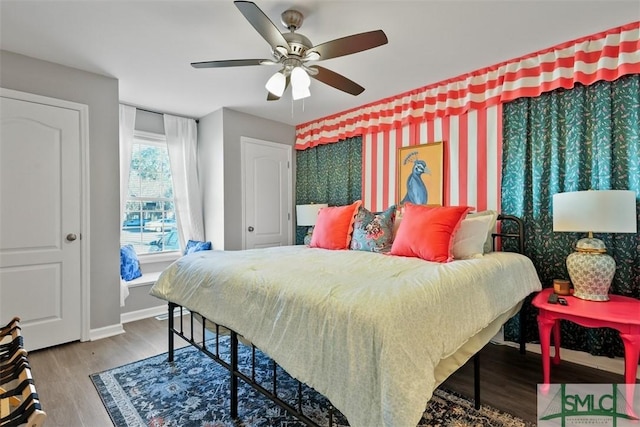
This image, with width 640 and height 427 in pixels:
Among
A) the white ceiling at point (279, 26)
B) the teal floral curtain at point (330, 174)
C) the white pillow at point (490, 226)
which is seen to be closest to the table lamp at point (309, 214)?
the teal floral curtain at point (330, 174)

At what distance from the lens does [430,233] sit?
7.38ft

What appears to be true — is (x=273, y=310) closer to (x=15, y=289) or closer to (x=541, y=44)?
(x=15, y=289)

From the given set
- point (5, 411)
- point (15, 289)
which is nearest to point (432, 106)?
point (5, 411)

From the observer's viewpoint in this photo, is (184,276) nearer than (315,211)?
Yes

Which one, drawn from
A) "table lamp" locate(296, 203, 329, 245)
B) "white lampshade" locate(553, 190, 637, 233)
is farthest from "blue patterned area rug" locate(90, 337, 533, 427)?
"table lamp" locate(296, 203, 329, 245)

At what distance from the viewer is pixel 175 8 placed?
1.97 meters

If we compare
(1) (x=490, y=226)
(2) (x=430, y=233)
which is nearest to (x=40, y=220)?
(2) (x=430, y=233)

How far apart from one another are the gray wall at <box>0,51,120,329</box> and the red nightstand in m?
3.58

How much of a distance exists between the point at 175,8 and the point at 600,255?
3.17m

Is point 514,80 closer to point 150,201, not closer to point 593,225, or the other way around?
point 593,225

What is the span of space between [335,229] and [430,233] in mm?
976

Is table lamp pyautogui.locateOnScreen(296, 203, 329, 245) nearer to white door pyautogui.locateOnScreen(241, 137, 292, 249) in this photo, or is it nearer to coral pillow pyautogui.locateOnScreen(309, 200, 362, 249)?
white door pyautogui.locateOnScreen(241, 137, 292, 249)

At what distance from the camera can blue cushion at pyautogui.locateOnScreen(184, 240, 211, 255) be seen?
3.81 metres

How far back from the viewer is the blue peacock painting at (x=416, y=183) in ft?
10.7
